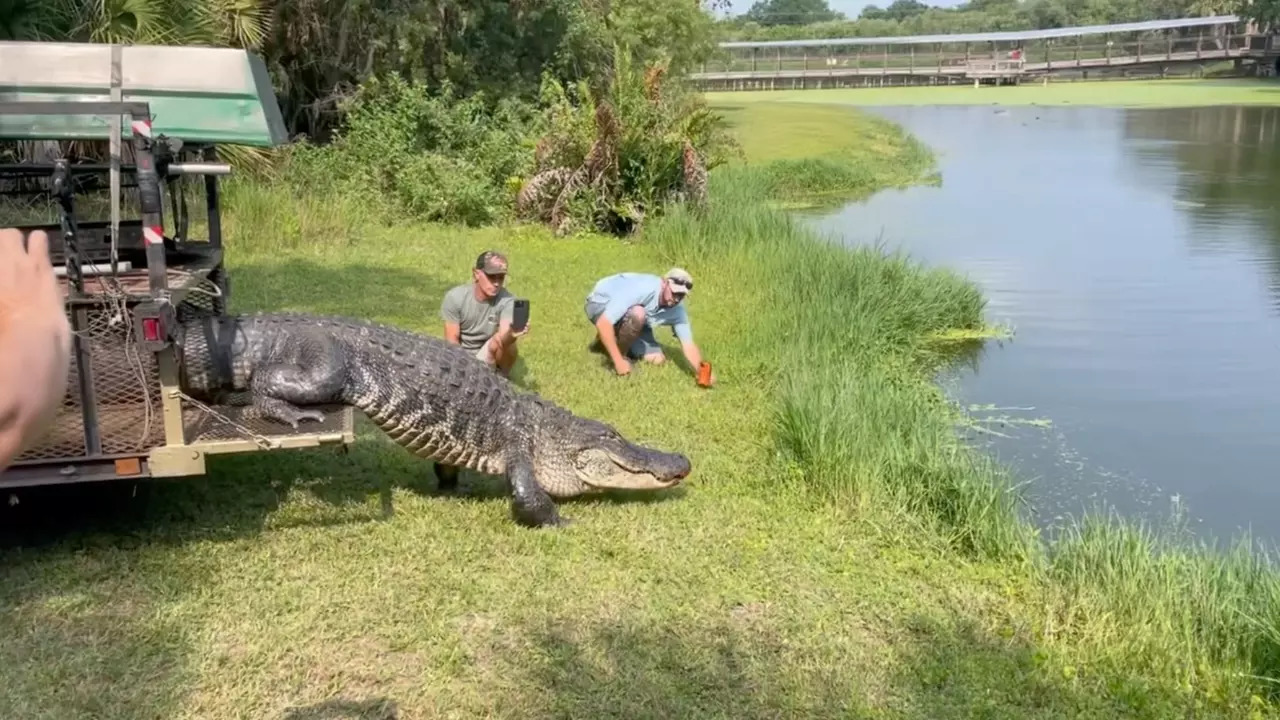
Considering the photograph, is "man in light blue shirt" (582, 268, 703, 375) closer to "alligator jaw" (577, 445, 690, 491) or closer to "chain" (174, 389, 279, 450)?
"alligator jaw" (577, 445, 690, 491)

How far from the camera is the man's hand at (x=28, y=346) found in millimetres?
1160

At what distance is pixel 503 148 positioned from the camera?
14078 mm

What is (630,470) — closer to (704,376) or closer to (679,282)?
(704,376)

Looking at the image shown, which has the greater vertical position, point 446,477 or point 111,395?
point 111,395

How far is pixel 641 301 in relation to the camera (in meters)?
7.14

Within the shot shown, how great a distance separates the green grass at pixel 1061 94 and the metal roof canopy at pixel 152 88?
34.0m

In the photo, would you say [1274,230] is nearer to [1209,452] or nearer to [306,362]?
[1209,452]

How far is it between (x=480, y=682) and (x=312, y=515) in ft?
4.83

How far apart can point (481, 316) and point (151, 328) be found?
2.67 meters

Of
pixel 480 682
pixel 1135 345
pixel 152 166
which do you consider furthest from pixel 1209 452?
pixel 152 166

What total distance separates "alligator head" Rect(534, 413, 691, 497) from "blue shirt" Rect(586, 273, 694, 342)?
2122 mm

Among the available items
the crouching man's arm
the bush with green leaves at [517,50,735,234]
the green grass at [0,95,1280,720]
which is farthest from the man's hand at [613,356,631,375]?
the bush with green leaves at [517,50,735,234]

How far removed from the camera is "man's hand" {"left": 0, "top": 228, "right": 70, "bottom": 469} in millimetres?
1160

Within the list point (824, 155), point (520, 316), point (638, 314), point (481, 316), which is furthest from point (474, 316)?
point (824, 155)
